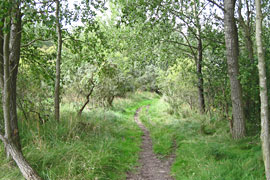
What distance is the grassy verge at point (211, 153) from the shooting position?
4785mm

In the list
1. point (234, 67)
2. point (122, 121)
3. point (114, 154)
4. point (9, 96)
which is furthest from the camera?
point (122, 121)

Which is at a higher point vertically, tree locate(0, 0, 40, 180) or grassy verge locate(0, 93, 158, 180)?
tree locate(0, 0, 40, 180)

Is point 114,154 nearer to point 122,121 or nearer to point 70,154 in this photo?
point 70,154

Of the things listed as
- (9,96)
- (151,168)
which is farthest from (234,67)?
(9,96)

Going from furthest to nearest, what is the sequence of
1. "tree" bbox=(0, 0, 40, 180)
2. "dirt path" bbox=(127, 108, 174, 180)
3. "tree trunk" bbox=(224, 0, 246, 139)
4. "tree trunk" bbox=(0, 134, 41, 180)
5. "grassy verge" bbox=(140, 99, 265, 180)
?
"tree trunk" bbox=(224, 0, 246, 139)
"dirt path" bbox=(127, 108, 174, 180)
"grassy verge" bbox=(140, 99, 265, 180)
"tree trunk" bbox=(0, 134, 41, 180)
"tree" bbox=(0, 0, 40, 180)

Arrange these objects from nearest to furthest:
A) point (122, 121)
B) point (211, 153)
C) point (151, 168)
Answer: point (211, 153), point (151, 168), point (122, 121)

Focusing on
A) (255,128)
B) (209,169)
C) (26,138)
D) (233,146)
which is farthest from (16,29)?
(255,128)

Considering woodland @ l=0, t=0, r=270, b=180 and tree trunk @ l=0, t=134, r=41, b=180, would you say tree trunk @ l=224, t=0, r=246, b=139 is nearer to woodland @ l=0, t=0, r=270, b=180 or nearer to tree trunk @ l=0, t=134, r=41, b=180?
woodland @ l=0, t=0, r=270, b=180

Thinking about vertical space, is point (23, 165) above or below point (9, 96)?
below

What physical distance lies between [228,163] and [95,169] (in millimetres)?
3082

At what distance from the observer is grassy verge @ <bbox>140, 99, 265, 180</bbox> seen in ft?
15.7

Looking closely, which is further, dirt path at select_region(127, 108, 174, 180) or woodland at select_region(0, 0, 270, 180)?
dirt path at select_region(127, 108, 174, 180)

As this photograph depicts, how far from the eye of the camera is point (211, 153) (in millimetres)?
6020

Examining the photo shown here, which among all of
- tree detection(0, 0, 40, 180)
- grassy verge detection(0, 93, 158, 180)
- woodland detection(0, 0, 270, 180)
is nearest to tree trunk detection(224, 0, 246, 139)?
woodland detection(0, 0, 270, 180)
